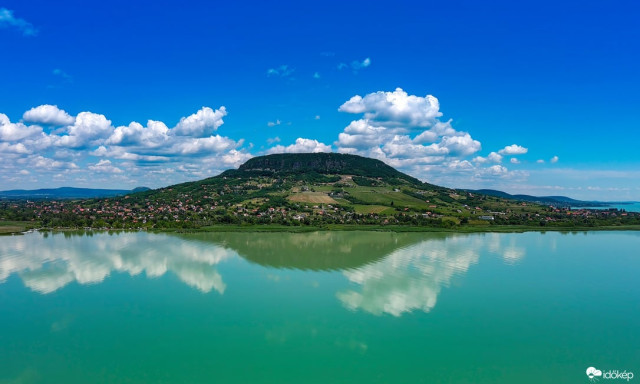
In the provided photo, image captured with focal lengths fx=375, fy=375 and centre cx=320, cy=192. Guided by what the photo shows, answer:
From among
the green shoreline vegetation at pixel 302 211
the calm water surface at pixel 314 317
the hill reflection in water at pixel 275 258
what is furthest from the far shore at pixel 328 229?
the calm water surface at pixel 314 317

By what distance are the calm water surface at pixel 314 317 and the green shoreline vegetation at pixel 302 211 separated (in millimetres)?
25511

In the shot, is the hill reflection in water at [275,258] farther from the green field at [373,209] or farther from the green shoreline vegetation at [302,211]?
the green field at [373,209]

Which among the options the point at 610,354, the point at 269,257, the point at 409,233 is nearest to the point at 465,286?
the point at 610,354

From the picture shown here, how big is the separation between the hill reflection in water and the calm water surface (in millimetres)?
193

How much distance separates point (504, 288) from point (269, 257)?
1834 centimetres

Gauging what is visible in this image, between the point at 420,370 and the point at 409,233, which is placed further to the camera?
Result: the point at 409,233

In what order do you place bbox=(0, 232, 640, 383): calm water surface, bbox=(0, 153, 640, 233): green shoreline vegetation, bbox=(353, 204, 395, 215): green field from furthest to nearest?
bbox=(353, 204, 395, 215): green field → bbox=(0, 153, 640, 233): green shoreline vegetation → bbox=(0, 232, 640, 383): calm water surface

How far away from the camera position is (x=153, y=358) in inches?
501

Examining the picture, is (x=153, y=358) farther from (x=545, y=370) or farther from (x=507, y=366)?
(x=545, y=370)

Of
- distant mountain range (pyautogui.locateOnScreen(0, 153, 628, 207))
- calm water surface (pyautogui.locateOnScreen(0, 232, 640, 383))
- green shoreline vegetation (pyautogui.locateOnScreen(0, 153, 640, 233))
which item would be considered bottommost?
calm water surface (pyautogui.locateOnScreen(0, 232, 640, 383))

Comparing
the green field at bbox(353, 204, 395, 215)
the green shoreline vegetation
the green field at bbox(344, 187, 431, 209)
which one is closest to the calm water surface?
the green shoreline vegetation

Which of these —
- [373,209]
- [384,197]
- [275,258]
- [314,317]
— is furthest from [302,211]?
[314,317]

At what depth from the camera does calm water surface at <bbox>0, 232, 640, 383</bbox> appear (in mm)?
12117

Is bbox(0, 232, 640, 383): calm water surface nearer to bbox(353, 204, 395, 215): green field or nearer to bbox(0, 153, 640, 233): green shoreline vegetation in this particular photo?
bbox(0, 153, 640, 233): green shoreline vegetation
